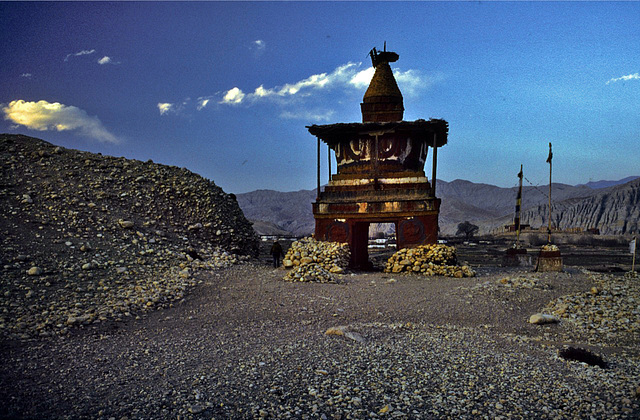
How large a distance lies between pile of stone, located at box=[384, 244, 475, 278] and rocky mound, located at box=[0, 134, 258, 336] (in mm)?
6765

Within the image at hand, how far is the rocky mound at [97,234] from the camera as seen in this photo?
875 cm

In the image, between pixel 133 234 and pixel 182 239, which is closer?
pixel 133 234

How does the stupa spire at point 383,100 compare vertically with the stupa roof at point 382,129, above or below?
above

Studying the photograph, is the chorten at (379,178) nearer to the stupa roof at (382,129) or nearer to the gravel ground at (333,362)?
the stupa roof at (382,129)

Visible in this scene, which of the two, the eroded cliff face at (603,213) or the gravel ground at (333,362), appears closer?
the gravel ground at (333,362)

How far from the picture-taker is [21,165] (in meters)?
17.5

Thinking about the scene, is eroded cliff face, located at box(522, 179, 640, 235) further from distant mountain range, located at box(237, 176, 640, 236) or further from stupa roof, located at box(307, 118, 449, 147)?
stupa roof, located at box(307, 118, 449, 147)

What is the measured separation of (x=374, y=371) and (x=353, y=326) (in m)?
2.33

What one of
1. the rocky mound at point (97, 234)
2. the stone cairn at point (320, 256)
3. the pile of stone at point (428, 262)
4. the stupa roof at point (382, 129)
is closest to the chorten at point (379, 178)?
the stupa roof at point (382, 129)

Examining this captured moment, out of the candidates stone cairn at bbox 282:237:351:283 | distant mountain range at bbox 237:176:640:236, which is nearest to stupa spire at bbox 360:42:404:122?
stone cairn at bbox 282:237:351:283

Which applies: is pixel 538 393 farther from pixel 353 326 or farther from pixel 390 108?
pixel 390 108

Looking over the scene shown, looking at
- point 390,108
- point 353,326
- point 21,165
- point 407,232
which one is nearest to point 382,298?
point 353,326

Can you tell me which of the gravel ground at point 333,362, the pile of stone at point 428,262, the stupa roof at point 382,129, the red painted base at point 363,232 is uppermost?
the stupa roof at point 382,129

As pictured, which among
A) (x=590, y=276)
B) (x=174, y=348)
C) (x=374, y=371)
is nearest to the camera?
(x=374, y=371)
